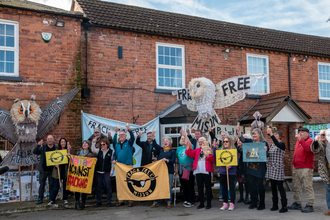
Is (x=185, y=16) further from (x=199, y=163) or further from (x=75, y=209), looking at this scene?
(x=75, y=209)

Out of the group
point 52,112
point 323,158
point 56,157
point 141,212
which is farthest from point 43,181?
point 323,158

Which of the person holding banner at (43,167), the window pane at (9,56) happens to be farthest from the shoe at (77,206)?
the window pane at (9,56)

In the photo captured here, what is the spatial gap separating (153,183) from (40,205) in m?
2.92

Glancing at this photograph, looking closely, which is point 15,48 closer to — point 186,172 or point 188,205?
point 186,172

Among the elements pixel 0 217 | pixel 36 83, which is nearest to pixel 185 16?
pixel 36 83

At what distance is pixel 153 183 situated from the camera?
24.1 feet

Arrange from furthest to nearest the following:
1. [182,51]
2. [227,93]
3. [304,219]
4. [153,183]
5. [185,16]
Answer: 1. [185,16]
2. [182,51]
3. [227,93]
4. [153,183]
5. [304,219]

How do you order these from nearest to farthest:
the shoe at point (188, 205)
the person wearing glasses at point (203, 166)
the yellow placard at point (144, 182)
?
the person wearing glasses at point (203, 166) < the yellow placard at point (144, 182) < the shoe at point (188, 205)

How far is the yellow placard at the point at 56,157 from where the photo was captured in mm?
→ 7652

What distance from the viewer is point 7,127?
324 inches

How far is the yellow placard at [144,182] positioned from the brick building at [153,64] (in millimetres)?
2595

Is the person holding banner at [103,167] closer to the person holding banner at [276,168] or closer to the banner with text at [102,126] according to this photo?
the banner with text at [102,126]

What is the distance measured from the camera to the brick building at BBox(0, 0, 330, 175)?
9125mm

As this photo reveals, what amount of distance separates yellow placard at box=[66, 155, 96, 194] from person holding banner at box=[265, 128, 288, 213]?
13.8 feet
